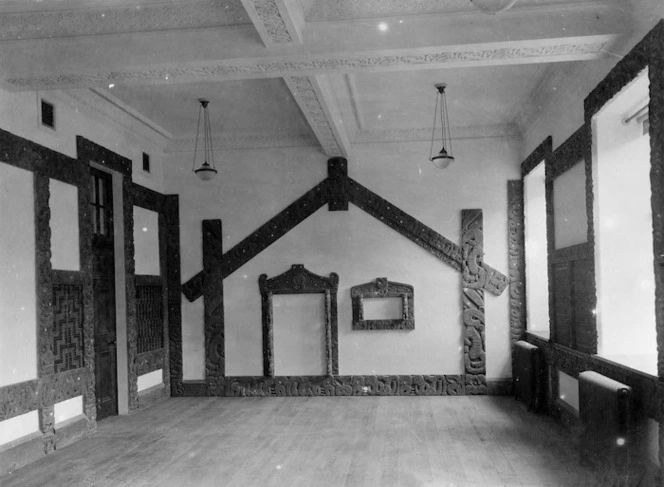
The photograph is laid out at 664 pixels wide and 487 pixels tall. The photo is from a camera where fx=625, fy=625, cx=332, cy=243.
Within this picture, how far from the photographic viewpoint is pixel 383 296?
8.55 metres

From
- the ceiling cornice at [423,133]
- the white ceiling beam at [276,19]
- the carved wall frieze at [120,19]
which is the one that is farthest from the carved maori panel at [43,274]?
the ceiling cornice at [423,133]

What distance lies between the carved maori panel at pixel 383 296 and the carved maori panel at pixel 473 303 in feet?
2.46

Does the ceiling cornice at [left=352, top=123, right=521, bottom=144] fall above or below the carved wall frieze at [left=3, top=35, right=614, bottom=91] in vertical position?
above

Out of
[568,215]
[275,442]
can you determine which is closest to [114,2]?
[275,442]

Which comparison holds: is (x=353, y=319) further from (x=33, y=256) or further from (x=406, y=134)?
(x=33, y=256)

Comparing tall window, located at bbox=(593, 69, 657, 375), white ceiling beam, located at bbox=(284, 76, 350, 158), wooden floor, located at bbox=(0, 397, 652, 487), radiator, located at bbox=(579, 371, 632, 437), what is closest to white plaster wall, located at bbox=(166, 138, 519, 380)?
white ceiling beam, located at bbox=(284, 76, 350, 158)

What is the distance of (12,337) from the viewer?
5395 mm

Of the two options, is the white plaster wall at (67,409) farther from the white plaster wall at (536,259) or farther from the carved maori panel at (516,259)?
the white plaster wall at (536,259)

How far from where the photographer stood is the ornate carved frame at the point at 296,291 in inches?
338

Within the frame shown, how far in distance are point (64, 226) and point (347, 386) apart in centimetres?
423

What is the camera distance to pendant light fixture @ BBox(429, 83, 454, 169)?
7.25 meters

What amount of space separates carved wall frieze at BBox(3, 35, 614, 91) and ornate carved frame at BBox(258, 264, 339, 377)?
3870 millimetres

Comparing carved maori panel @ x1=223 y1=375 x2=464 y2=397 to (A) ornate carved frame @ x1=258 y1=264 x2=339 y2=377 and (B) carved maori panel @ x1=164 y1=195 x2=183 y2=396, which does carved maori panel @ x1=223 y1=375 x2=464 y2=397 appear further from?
(B) carved maori panel @ x1=164 y1=195 x2=183 y2=396

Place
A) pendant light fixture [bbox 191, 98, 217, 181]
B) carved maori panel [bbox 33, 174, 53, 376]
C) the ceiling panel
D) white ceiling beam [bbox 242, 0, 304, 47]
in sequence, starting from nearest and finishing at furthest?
white ceiling beam [bbox 242, 0, 304, 47]
carved maori panel [bbox 33, 174, 53, 376]
the ceiling panel
pendant light fixture [bbox 191, 98, 217, 181]
